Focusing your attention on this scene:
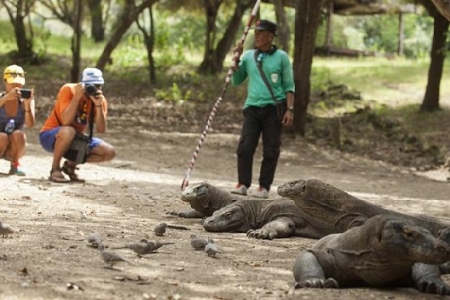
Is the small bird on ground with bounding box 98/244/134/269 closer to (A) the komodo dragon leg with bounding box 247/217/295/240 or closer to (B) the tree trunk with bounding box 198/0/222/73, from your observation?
(A) the komodo dragon leg with bounding box 247/217/295/240

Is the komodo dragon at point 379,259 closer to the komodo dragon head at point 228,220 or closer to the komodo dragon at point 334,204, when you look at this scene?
the komodo dragon at point 334,204

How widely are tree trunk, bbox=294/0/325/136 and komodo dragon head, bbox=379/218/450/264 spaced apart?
39.7ft

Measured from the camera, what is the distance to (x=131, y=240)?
Result: 5.93 m

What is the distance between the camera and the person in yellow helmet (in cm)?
932

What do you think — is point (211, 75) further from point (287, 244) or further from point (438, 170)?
point (287, 244)

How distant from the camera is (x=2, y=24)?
33844 millimetres

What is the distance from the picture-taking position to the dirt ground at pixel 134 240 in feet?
14.4

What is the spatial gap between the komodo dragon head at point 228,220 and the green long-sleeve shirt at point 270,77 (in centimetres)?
233

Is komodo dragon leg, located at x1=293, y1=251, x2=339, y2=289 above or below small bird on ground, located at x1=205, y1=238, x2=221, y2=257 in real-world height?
above

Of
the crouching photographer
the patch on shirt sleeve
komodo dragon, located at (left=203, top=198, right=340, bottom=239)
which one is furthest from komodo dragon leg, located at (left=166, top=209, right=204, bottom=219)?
the crouching photographer

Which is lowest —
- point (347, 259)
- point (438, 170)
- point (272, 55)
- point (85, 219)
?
point (438, 170)

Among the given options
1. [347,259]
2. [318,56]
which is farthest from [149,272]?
[318,56]

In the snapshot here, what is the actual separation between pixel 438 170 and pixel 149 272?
A: 37.2ft

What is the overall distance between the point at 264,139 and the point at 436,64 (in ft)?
40.5
